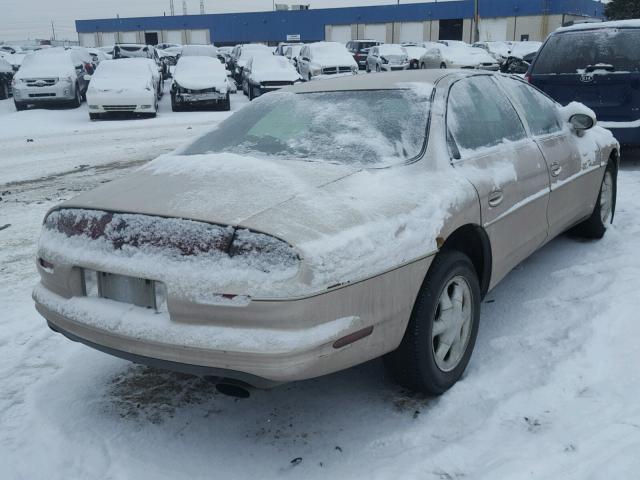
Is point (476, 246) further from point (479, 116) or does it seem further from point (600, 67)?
point (600, 67)

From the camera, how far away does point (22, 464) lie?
2.72 meters

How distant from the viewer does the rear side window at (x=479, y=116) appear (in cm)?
350

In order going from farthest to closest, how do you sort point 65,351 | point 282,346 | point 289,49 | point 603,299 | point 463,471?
point 289,49, point 603,299, point 65,351, point 463,471, point 282,346

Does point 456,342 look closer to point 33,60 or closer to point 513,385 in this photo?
point 513,385

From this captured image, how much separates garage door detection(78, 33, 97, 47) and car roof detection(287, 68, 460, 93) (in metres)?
85.2

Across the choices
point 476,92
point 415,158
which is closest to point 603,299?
point 476,92

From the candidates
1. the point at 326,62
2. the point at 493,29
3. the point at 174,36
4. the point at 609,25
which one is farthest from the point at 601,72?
the point at 174,36

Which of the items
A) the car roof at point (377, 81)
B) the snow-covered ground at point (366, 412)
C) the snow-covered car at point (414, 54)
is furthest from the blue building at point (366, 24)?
the snow-covered ground at point (366, 412)

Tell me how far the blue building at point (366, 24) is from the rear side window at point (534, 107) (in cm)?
4973

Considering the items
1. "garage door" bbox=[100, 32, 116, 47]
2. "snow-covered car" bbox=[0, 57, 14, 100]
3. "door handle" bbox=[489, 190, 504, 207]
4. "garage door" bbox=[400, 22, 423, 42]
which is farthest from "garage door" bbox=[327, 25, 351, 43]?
"door handle" bbox=[489, 190, 504, 207]

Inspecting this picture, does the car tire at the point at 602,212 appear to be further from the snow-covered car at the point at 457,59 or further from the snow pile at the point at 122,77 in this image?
the snow-covered car at the point at 457,59

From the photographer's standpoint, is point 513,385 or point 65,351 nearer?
point 513,385

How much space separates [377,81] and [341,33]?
6574 cm

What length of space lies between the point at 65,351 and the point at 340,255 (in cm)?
210
